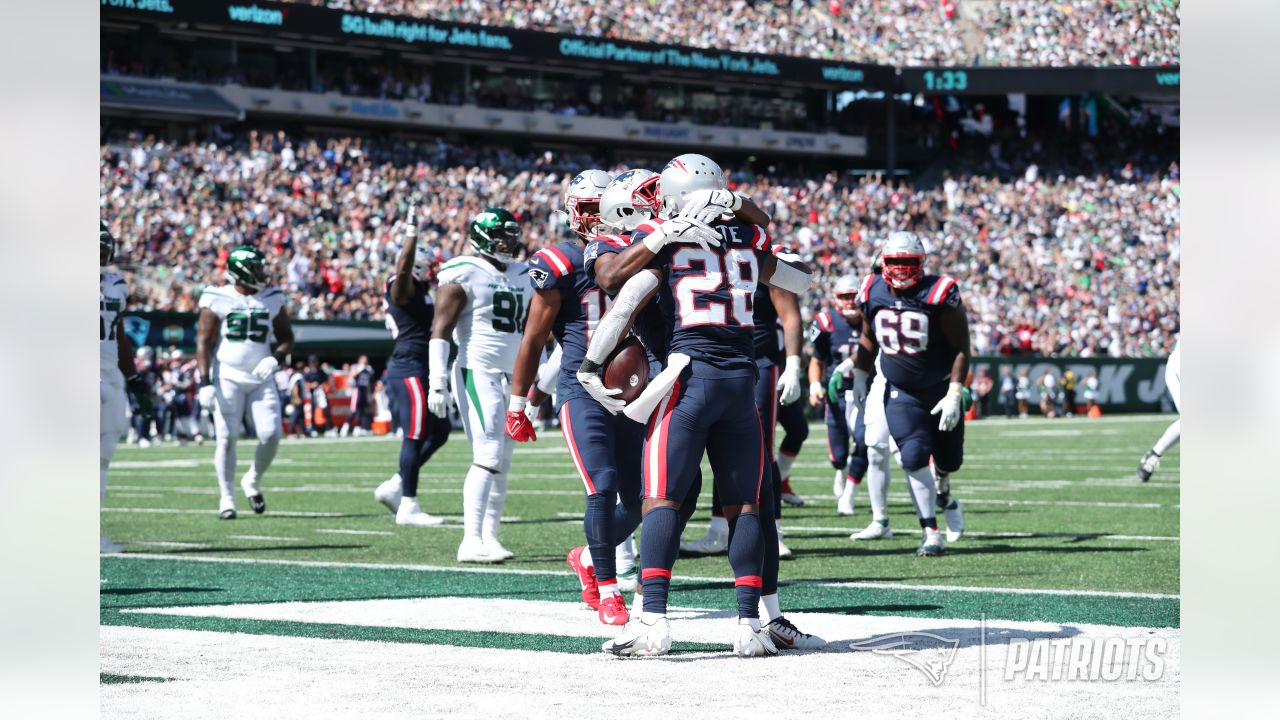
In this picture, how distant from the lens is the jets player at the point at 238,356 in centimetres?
1183

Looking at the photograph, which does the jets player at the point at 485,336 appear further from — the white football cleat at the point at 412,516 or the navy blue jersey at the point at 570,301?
the white football cleat at the point at 412,516

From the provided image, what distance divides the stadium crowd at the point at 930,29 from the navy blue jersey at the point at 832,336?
98.6ft

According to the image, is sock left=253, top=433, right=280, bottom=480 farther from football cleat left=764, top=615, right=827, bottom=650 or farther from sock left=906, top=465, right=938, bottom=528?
football cleat left=764, top=615, right=827, bottom=650

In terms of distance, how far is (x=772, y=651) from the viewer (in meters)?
5.60

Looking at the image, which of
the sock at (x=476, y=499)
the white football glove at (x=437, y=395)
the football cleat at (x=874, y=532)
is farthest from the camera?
the football cleat at (x=874, y=532)

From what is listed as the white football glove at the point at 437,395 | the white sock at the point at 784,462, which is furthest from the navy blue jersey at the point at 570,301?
the white sock at the point at 784,462

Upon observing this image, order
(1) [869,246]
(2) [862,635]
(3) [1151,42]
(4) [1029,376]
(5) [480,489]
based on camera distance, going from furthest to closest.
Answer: (3) [1151,42], (1) [869,246], (4) [1029,376], (5) [480,489], (2) [862,635]

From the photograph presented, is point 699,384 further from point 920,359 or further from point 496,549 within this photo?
point 920,359
